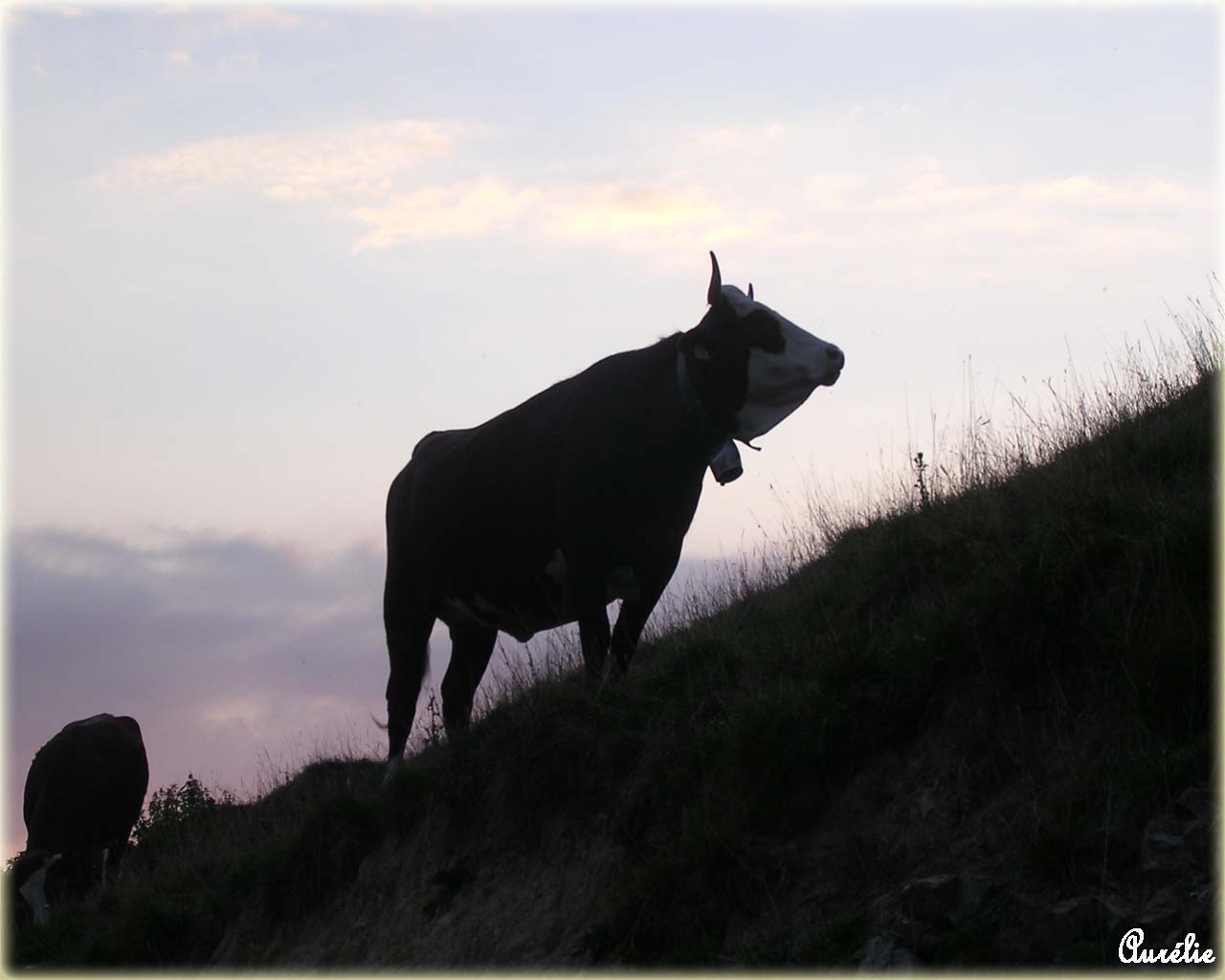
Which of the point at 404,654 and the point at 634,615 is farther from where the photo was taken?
the point at 404,654

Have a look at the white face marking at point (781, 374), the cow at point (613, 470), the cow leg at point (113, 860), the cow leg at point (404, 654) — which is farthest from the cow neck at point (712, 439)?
the cow leg at point (113, 860)

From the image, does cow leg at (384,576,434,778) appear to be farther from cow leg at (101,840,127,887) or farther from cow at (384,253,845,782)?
cow leg at (101,840,127,887)

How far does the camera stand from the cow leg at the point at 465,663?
1209 cm

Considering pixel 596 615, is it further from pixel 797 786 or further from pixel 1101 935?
pixel 1101 935

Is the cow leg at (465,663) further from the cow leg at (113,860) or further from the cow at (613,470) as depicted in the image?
the cow leg at (113,860)

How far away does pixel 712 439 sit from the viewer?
9.91 metres

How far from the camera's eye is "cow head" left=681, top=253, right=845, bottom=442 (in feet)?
32.3

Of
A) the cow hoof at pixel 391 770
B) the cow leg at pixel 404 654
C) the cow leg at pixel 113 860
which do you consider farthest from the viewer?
the cow leg at pixel 113 860

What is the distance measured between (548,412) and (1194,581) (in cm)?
474

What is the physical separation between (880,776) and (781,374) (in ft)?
10.3

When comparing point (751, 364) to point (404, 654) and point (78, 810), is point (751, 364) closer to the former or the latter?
point (404, 654)

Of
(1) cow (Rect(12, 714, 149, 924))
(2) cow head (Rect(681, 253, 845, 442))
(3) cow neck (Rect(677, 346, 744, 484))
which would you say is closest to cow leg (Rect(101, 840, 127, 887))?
(1) cow (Rect(12, 714, 149, 924))
